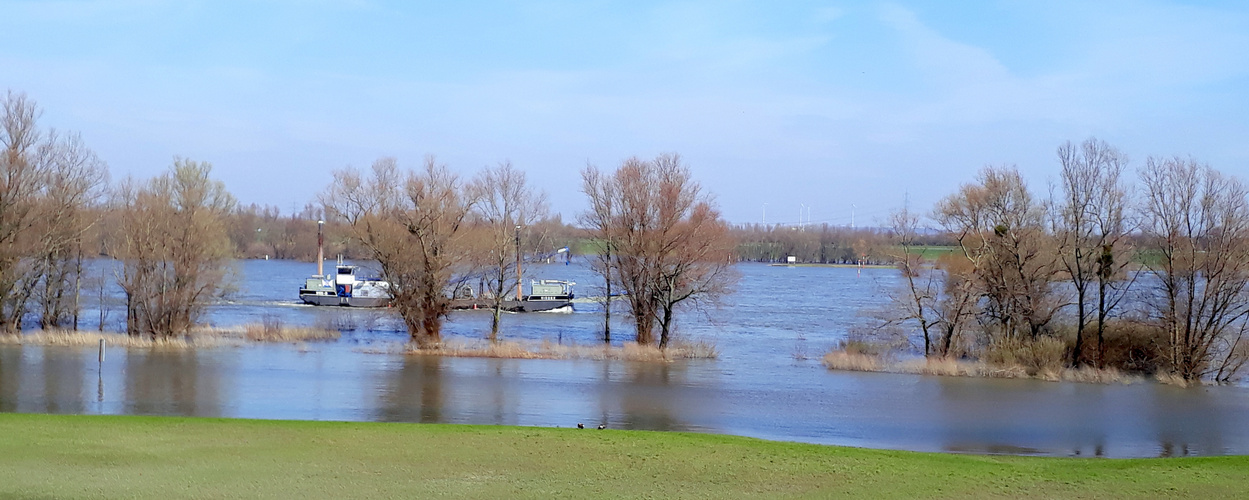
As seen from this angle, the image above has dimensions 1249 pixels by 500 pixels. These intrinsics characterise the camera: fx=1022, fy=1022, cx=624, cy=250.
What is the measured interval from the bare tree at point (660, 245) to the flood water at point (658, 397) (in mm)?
2976

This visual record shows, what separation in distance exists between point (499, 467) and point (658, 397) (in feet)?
40.8

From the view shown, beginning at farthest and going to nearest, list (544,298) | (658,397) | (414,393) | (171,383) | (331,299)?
(331,299), (544,298), (171,383), (658,397), (414,393)

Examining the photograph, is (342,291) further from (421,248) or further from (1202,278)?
(1202,278)

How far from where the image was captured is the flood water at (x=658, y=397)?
21.0 meters

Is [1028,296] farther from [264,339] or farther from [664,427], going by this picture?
[264,339]

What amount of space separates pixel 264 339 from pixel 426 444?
2596 centimetres

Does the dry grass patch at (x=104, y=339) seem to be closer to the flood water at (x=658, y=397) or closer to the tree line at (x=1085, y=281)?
the flood water at (x=658, y=397)

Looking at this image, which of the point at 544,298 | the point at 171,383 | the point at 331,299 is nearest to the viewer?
the point at 171,383

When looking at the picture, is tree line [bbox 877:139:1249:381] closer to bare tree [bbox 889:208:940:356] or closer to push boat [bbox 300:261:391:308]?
bare tree [bbox 889:208:940:356]

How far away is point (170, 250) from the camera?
1473 inches

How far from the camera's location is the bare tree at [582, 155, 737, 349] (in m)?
37.3

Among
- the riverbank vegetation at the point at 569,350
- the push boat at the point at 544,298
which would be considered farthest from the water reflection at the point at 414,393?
the push boat at the point at 544,298

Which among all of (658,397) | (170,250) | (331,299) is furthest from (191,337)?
(331,299)

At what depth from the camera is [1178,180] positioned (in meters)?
32.5
